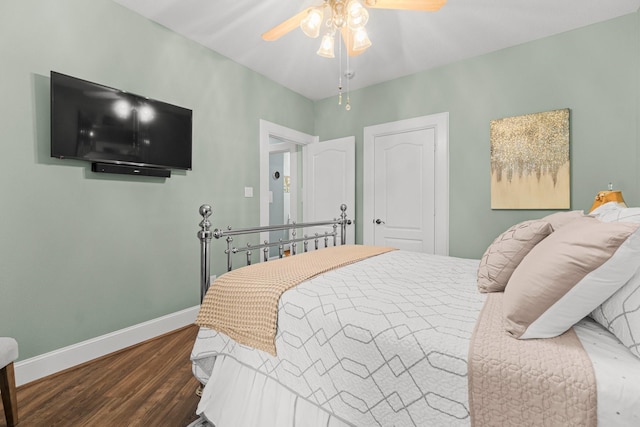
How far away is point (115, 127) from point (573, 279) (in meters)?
2.72

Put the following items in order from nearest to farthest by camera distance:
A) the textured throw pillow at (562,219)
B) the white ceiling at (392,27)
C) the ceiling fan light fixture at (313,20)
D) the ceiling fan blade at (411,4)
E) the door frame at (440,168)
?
the textured throw pillow at (562,219) → the ceiling fan blade at (411,4) → the ceiling fan light fixture at (313,20) → the white ceiling at (392,27) → the door frame at (440,168)

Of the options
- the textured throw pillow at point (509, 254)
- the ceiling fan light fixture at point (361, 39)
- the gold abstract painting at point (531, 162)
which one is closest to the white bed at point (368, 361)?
the textured throw pillow at point (509, 254)

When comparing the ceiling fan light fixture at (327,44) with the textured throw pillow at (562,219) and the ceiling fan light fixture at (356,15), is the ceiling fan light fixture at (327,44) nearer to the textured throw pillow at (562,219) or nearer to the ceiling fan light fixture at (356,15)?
the ceiling fan light fixture at (356,15)

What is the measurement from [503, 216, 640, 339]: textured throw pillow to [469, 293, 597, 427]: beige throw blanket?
0.06 meters

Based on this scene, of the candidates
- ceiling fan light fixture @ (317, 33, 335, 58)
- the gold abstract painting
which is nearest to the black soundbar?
ceiling fan light fixture @ (317, 33, 335, 58)

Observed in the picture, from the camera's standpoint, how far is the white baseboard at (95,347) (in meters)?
1.81

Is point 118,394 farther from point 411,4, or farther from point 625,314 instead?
point 411,4

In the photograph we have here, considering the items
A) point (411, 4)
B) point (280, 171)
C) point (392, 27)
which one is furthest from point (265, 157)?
point (280, 171)

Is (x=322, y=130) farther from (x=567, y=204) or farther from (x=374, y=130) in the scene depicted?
(x=567, y=204)

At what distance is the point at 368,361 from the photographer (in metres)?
0.97

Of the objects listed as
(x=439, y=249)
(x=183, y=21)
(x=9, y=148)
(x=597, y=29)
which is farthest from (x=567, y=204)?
(x=9, y=148)

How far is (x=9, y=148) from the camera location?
1.77m

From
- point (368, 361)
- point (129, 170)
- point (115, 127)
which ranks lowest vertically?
point (368, 361)

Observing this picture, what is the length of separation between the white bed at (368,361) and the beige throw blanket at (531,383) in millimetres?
24
